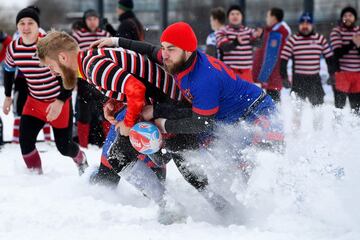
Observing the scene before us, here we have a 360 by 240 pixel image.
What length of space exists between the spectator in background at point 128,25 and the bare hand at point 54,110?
174 cm

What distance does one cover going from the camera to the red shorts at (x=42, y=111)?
17.5 ft

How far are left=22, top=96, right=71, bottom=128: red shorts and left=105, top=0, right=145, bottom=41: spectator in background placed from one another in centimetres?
155

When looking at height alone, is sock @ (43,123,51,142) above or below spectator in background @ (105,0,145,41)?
below

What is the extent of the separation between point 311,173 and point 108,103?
1.50 m

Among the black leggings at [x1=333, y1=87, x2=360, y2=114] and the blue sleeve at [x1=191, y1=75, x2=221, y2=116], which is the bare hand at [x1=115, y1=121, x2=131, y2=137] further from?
the black leggings at [x1=333, y1=87, x2=360, y2=114]

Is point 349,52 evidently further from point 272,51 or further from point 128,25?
point 128,25

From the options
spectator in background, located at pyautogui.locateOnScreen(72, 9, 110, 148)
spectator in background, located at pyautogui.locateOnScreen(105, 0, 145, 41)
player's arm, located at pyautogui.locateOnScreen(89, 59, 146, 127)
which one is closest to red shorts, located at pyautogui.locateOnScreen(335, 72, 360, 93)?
spectator in background, located at pyautogui.locateOnScreen(105, 0, 145, 41)

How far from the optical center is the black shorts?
26.8 feet

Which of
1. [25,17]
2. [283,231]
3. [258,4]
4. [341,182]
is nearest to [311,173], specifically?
[341,182]

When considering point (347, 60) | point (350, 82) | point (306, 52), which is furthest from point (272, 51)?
point (350, 82)

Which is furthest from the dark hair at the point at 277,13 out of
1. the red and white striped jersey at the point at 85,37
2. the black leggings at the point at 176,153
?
the black leggings at the point at 176,153

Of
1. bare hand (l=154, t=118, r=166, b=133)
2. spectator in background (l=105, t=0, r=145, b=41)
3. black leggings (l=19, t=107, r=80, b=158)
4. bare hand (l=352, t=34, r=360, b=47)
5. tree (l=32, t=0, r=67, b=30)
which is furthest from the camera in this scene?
tree (l=32, t=0, r=67, b=30)

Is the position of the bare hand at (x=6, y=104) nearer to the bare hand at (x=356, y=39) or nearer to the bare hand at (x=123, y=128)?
the bare hand at (x=123, y=128)

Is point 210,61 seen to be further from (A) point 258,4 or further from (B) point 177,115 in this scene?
(A) point 258,4
